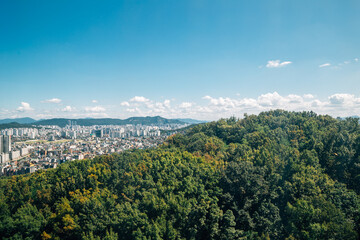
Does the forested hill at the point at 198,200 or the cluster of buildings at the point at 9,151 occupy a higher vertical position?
the forested hill at the point at 198,200

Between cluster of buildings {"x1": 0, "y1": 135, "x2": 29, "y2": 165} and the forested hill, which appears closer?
the forested hill

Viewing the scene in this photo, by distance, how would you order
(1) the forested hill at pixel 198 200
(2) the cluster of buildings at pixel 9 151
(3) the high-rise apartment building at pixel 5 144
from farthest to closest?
(3) the high-rise apartment building at pixel 5 144 → (2) the cluster of buildings at pixel 9 151 → (1) the forested hill at pixel 198 200

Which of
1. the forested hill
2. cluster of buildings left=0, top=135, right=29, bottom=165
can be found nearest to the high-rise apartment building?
cluster of buildings left=0, top=135, right=29, bottom=165

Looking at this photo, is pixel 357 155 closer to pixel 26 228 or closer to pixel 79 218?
pixel 79 218

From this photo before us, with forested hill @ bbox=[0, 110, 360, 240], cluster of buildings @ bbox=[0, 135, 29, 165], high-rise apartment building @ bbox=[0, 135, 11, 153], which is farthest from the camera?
high-rise apartment building @ bbox=[0, 135, 11, 153]

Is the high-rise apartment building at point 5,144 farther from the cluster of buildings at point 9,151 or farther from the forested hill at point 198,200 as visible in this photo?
the forested hill at point 198,200

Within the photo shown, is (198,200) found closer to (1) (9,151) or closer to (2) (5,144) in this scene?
(1) (9,151)

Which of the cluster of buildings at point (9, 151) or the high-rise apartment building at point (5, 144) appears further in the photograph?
the high-rise apartment building at point (5, 144)

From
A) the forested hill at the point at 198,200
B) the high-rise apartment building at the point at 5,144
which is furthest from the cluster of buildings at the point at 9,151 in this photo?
the forested hill at the point at 198,200

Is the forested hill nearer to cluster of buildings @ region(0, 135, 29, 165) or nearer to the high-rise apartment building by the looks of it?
cluster of buildings @ region(0, 135, 29, 165)
